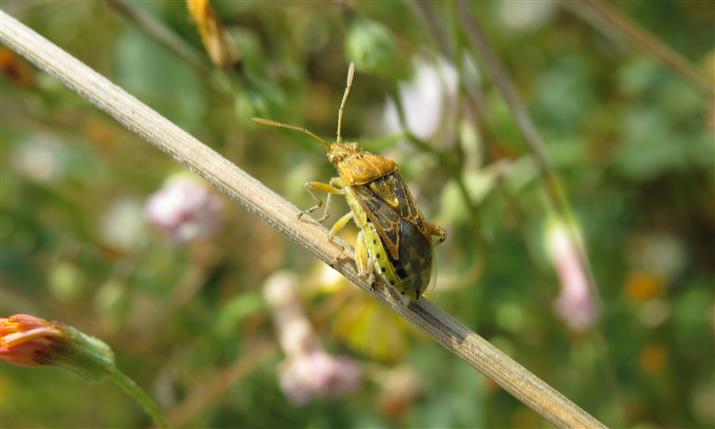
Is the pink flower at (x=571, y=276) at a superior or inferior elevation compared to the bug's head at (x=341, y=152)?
superior

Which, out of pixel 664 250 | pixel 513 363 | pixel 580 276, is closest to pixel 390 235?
pixel 513 363

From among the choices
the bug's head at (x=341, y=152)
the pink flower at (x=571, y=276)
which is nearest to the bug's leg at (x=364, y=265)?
the bug's head at (x=341, y=152)

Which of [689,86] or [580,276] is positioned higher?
[689,86]

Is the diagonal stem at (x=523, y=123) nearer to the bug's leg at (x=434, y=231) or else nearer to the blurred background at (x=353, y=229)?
the blurred background at (x=353, y=229)

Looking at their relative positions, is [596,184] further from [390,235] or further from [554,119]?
[390,235]

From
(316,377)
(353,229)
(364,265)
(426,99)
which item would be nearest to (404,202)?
(364,265)

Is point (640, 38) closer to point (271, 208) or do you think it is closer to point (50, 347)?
point (271, 208)

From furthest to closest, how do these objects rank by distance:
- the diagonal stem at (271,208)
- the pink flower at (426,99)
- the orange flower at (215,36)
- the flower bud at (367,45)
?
the pink flower at (426,99) < the flower bud at (367,45) < the orange flower at (215,36) < the diagonal stem at (271,208)

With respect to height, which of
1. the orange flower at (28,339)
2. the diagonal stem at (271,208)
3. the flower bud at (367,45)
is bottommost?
the orange flower at (28,339)
